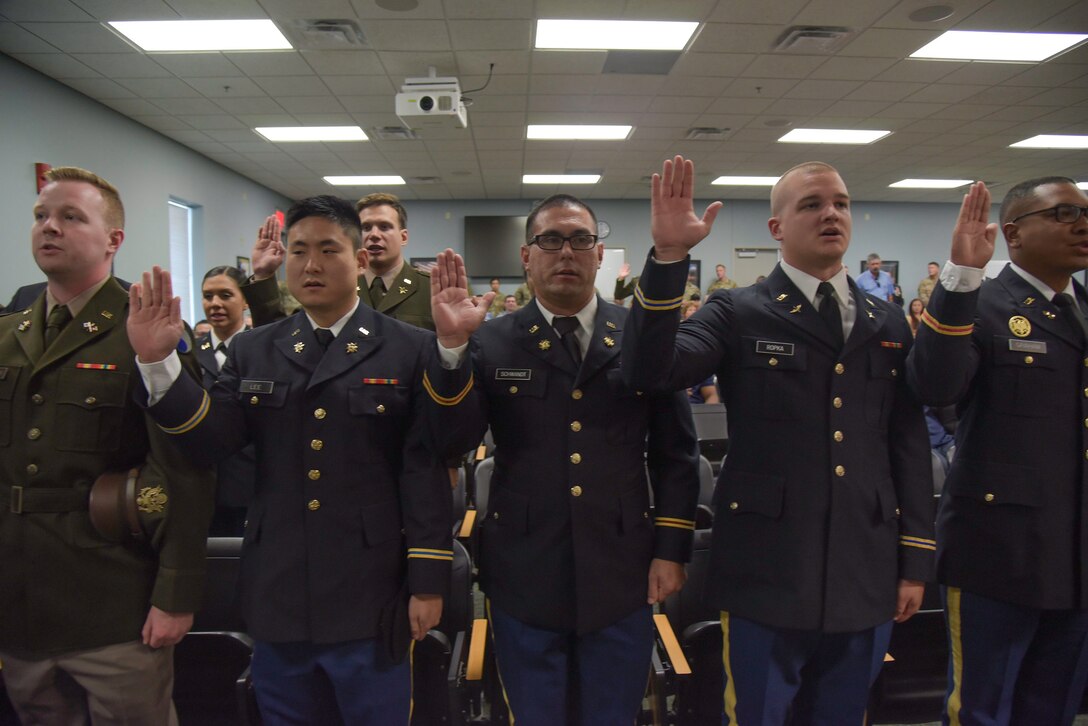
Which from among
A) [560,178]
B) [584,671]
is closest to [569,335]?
[584,671]

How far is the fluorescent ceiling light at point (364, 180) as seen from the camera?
1061 cm

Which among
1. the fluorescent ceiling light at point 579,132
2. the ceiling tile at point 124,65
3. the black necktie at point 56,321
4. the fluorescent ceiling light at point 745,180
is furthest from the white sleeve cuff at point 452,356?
the fluorescent ceiling light at point 745,180

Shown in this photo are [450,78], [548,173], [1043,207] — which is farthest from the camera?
[548,173]

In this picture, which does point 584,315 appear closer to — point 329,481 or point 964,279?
point 329,481

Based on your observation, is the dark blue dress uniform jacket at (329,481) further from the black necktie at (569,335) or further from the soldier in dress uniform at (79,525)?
the black necktie at (569,335)

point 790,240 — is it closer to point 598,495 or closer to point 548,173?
point 598,495

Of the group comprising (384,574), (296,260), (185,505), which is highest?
(296,260)

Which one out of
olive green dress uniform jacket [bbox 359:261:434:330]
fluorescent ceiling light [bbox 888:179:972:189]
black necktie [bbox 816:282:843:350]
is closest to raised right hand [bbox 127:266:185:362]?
olive green dress uniform jacket [bbox 359:261:434:330]

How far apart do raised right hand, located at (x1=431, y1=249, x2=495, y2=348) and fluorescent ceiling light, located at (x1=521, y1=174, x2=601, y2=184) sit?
31.9ft

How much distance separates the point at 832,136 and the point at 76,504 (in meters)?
8.98

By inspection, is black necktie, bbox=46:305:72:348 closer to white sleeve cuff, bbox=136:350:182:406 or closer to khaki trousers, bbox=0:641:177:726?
white sleeve cuff, bbox=136:350:182:406

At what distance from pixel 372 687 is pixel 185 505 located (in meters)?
0.60

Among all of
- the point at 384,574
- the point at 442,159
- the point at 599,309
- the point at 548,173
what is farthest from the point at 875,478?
the point at 548,173

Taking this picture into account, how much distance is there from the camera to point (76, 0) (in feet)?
14.8
